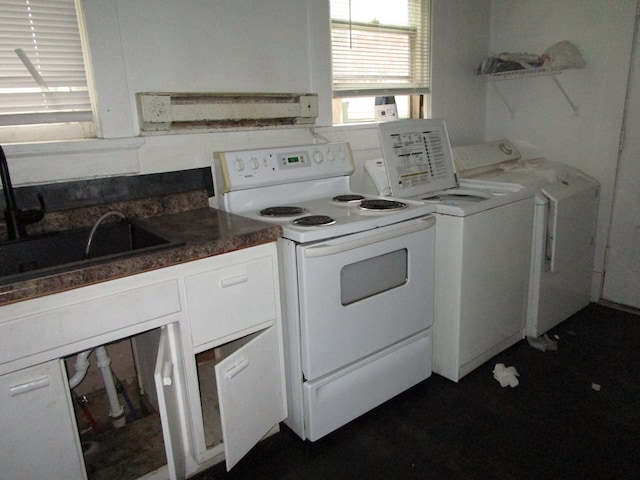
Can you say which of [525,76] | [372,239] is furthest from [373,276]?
[525,76]

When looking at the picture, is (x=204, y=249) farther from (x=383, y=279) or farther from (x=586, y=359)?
(x=586, y=359)

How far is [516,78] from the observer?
318 centimetres

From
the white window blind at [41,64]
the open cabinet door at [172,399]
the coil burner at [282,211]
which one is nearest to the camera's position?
the open cabinet door at [172,399]

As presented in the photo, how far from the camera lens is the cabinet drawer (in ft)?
4.78

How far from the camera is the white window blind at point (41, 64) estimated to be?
1.58 metres

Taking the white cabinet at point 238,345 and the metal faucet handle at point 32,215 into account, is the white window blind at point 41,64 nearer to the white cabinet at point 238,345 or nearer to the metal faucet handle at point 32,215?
the metal faucet handle at point 32,215

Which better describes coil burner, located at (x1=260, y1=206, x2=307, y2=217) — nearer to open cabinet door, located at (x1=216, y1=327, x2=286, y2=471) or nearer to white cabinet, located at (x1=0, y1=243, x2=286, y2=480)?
white cabinet, located at (x1=0, y1=243, x2=286, y2=480)

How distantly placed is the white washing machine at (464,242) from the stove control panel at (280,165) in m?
0.23

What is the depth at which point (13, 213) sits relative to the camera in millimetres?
1494

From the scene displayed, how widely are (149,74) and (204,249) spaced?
889 mm

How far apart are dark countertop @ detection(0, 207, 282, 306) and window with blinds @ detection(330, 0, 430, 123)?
3.84 feet

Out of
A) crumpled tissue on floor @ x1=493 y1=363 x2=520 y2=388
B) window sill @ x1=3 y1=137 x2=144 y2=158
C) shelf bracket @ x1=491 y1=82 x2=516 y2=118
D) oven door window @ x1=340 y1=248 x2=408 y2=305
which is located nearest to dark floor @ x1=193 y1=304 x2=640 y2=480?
crumpled tissue on floor @ x1=493 y1=363 x2=520 y2=388

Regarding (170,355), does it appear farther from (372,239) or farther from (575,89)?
(575,89)

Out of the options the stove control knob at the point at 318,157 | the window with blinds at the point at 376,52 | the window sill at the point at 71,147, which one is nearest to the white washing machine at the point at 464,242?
the stove control knob at the point at 318,157
